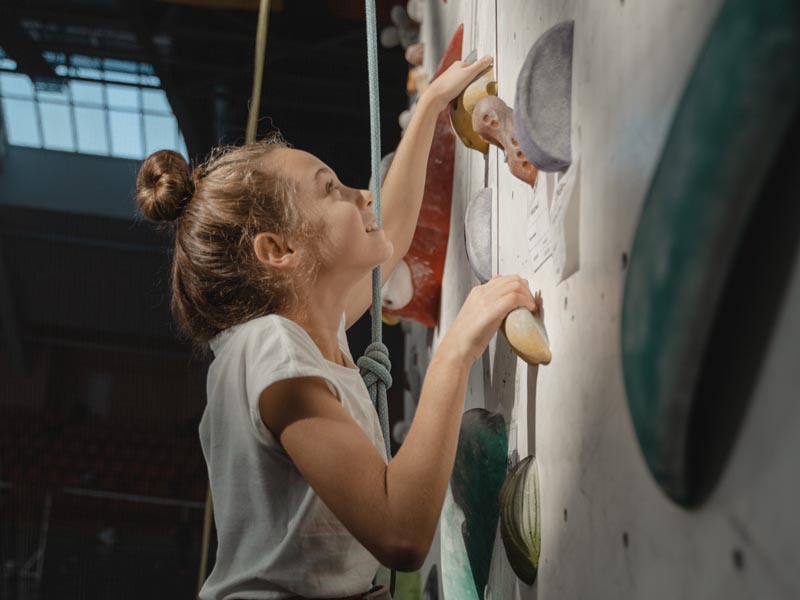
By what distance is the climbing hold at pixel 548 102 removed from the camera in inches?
30.2

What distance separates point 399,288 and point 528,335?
76cm

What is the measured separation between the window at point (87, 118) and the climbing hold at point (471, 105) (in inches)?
211

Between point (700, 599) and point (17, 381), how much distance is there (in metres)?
8.07

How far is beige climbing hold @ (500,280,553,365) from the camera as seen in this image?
820mm

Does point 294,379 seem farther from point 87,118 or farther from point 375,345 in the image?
point 87,118

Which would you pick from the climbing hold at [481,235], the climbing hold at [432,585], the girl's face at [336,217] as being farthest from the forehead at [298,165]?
the climbing hold at [432,585]

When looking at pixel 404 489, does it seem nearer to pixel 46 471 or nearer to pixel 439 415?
pixel 439 415

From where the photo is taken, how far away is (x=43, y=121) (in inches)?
278

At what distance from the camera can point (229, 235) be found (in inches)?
38.8

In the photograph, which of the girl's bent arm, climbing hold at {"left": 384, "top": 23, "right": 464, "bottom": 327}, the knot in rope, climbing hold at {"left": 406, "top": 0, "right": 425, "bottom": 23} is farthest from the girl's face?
climbing hold at {"left": 406, "top": 0, "right": 425, "bottom": 23}

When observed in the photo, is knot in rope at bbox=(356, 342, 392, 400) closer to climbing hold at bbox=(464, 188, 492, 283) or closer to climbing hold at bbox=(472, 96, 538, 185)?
climbing hold at bbox=(464, 188, 492, 283)

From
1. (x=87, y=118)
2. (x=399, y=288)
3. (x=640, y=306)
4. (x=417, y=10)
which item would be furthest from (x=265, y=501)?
(x=87, y=118)

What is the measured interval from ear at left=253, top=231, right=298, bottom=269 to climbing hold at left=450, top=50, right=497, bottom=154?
1.03ft

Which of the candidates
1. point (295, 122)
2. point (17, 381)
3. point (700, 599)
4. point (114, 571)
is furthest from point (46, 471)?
point (700, 599)
